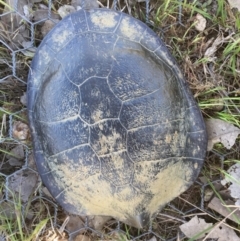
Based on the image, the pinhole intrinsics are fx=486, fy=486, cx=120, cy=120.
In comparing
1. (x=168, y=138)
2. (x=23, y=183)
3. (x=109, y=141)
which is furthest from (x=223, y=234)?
(x=23, y=183)

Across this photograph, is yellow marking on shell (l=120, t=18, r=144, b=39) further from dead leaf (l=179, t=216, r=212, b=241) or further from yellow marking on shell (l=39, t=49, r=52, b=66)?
dead leaf (l=179, t=216, r=212, b=241)

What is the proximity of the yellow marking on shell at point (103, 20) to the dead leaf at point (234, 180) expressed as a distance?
2.11 ft

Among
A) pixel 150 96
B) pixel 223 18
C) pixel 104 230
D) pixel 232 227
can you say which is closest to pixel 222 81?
pixel 223 18

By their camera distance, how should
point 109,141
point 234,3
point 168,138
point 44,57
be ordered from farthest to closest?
point 234,3, point 44,57, point 168,138, point 109,141

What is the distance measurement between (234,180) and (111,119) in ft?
1.81

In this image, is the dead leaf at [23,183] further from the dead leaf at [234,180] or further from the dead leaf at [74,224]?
the dead leaf at [234,180]

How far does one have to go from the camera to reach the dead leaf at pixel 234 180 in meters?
1.67

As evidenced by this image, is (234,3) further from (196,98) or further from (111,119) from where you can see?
(111,119)

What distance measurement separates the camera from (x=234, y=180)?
5.48ft

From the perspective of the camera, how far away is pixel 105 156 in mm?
1384

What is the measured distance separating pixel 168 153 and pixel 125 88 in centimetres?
24

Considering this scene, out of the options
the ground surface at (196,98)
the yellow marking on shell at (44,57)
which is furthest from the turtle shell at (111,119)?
the ground surface at (196,98)

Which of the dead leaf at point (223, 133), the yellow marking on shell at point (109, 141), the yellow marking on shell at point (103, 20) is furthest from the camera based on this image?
the dead leaf at point (223, 133)

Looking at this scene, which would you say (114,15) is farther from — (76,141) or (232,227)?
(232,227)
